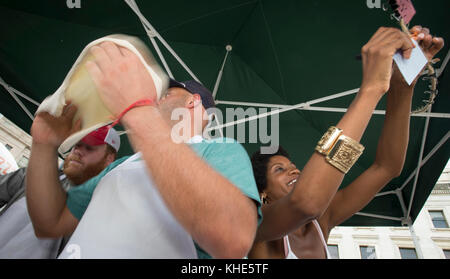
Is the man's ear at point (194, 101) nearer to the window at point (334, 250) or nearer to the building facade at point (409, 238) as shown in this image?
the building facade at point (409, 238)

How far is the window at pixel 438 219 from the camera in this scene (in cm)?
2853

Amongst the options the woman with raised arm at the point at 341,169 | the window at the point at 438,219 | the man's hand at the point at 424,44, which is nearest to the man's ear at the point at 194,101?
the woman with raised arm at the point at 341,169

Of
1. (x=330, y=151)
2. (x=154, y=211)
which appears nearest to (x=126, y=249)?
(x=154, y=211)

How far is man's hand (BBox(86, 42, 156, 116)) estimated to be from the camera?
0.67 meters

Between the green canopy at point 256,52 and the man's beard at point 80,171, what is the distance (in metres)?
1.97

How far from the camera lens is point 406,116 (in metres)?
1.39

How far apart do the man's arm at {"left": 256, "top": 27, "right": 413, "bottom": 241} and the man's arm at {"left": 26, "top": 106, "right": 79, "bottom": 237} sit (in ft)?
3.19

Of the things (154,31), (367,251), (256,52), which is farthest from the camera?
(367,251)

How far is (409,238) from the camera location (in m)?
30.4

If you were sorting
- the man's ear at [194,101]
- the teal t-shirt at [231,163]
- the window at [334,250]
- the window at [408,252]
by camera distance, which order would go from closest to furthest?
the teal t-shirt at [231,163] < the man's ear at [194,101] < the window at [408,252] < the window at [334,250]

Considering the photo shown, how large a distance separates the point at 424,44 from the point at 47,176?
191cm

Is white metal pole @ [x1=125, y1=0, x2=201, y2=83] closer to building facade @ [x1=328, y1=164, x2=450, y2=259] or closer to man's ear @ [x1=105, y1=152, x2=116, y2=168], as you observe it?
man's ear @ [x1=105, y1=152, x2=116, y2=168]

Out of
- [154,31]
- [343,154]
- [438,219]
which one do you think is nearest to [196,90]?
[343,154]

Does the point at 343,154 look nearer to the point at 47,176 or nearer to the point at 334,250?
the point at 47,176
